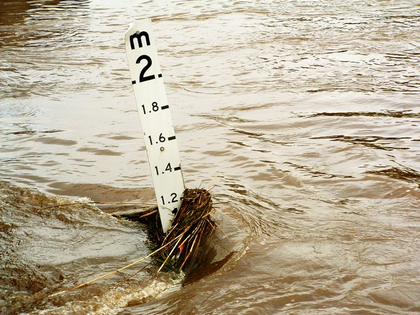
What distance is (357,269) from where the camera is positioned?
3.15 m

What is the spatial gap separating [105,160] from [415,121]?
135 inches

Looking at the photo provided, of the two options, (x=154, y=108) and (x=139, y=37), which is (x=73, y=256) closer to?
(x=154, y=108)

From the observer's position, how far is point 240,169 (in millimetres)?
5066

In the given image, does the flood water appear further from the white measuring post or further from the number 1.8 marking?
the number 1.8 marking

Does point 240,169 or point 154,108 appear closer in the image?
point 154,108

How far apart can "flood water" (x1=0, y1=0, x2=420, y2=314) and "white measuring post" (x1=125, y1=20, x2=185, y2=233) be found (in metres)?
0.43

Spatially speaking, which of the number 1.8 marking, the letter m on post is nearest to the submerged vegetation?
the number 1.8 marking

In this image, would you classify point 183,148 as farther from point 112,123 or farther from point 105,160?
point 112,123

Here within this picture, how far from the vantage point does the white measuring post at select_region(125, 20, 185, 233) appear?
333cm

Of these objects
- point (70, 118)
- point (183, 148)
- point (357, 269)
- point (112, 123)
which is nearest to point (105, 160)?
point (183, 148)

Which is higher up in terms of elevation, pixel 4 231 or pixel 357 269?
pixel 4 231

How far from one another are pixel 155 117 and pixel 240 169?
5.90ft

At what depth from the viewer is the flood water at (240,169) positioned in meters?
3.05

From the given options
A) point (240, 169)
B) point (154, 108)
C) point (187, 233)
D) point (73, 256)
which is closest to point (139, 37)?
point (154, 108)
